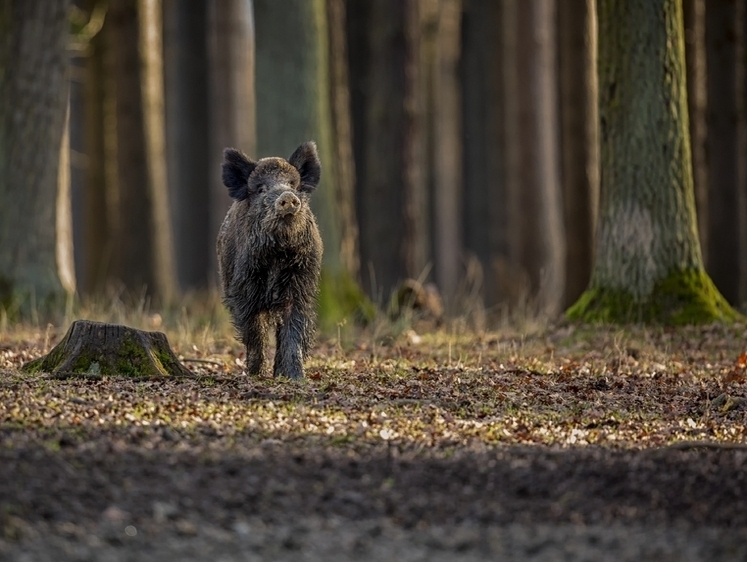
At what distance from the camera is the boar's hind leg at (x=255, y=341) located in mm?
9758

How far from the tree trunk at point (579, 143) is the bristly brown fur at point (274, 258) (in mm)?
8925

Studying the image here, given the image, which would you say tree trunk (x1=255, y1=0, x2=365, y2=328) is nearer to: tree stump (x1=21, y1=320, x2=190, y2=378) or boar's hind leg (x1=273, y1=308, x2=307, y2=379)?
boar's hind leg (x1=273, y1=308, x2=307, y2=379)

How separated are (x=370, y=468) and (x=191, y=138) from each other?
22.7 metres

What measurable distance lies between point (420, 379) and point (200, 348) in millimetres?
3040

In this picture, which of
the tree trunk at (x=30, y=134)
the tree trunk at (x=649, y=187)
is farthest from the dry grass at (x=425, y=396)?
the tree trunk at (x=30, y=134)

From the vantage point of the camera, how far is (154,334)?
30.4 feet

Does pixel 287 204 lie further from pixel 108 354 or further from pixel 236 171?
pixel 108 354

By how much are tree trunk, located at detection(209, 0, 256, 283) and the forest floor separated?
50.8 feet

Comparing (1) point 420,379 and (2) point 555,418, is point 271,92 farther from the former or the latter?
(2) point 555,418

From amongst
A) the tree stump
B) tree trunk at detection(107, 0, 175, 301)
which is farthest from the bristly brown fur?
tree trunk at detection(107, 0, 175, 301)

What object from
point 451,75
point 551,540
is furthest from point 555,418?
point 451,75

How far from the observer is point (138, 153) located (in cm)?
1967

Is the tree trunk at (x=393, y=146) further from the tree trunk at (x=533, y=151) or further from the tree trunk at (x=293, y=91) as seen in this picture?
the tree trunk at (x=293, y=91)

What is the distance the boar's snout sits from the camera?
29.1 ft
